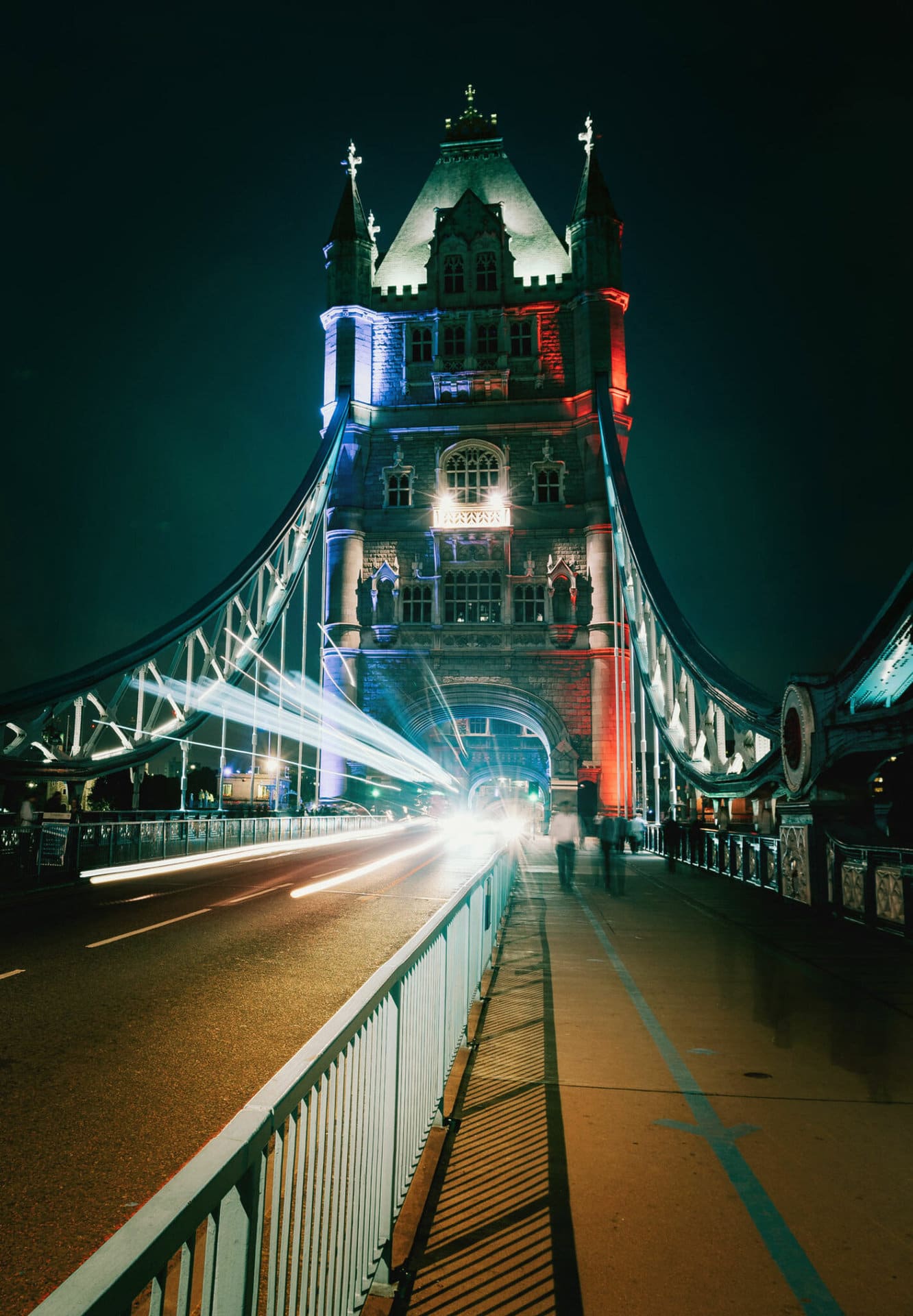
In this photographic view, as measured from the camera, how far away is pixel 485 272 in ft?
144

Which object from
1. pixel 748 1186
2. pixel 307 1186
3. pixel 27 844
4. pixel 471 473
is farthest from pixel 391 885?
pixel 471 473

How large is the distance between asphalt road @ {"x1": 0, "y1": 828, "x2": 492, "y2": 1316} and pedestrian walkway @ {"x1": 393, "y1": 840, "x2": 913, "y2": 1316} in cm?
116

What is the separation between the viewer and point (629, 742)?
38.6 metres

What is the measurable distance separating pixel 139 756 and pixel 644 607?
1946 centimetres

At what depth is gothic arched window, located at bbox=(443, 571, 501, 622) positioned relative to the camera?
39625mm

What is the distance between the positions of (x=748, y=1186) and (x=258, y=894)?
11.6 metres

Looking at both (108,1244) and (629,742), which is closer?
(108,1244)

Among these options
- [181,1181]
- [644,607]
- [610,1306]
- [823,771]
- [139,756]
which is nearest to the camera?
[181,1181]

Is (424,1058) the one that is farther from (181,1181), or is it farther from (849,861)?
(849,861)

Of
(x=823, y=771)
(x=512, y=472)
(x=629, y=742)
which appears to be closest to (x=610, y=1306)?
(x=823, y=771)

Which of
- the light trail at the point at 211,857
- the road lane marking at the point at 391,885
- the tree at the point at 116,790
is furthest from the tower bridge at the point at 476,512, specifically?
the tree at the point at 116,790

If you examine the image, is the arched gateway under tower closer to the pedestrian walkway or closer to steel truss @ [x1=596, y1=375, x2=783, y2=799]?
steel truss @ [x1=596, y1=375, x2=783, y2=799]

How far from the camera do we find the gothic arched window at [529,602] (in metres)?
39.4

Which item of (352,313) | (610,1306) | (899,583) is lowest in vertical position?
(610,1306)
